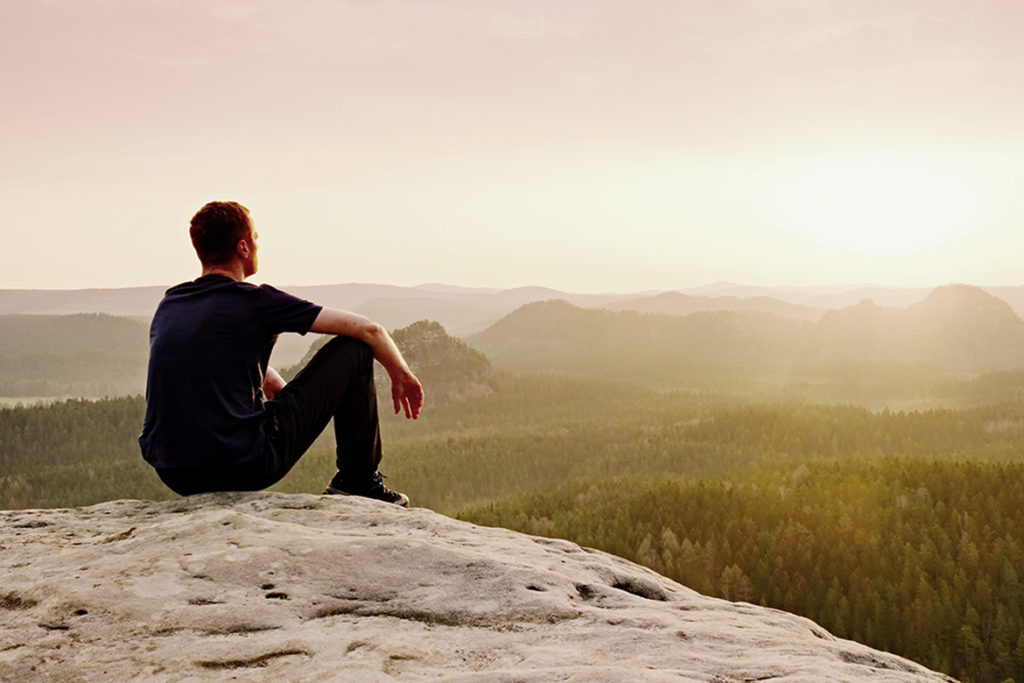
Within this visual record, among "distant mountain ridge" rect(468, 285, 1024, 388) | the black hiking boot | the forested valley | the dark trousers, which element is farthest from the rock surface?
"distant mountain ridge" rect(468, 285, 1024, 388)

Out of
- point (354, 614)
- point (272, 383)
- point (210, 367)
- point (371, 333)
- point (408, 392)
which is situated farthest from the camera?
point (272, 383)

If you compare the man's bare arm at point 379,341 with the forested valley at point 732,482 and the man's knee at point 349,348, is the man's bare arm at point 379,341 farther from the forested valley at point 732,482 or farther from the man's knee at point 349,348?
the forested valley at point 732,482

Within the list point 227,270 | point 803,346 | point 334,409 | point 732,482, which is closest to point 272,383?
point 334,409

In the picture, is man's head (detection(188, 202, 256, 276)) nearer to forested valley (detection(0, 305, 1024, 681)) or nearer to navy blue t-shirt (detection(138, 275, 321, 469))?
navy blue t-shirt (detection(138, 275, 321, 469))

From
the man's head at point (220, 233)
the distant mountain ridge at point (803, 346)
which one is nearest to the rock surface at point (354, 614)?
the man's head at point (220, 233)

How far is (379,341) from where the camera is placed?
5.14m

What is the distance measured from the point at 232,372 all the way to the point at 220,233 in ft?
2.95

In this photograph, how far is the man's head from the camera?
4.74 m

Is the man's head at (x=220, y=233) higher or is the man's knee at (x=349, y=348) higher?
the man's head at (x=220, y=233)

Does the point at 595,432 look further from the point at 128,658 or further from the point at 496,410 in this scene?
the point at 128,658

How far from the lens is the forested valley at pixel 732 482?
645cm

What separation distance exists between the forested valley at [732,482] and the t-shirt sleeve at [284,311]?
186 inches

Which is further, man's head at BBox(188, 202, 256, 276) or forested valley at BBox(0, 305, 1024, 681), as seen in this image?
forested valley at BBox(0, 305, 1024, 681)

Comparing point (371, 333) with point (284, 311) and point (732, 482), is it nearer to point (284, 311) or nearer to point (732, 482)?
point (284, 311)
